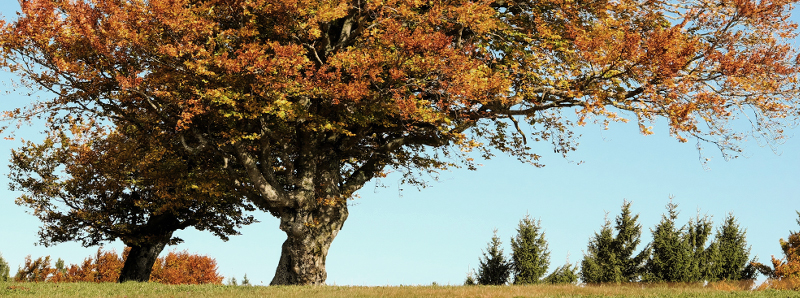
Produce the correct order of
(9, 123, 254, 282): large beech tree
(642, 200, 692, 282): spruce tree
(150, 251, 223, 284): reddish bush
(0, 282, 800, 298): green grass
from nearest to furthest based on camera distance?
(0, 282, 800, 298): green grass
(9, 123, 254, 282): large beech tree
(642, 200, 692, 282): spruce tree
(150, 251, 223, 284): reddish bush

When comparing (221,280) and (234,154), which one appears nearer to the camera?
(234,154)

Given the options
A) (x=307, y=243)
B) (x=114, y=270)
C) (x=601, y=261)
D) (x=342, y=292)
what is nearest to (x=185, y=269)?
(x=114, y=270)

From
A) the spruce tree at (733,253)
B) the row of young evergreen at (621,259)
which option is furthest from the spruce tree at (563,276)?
the spruce tree at (733,253)

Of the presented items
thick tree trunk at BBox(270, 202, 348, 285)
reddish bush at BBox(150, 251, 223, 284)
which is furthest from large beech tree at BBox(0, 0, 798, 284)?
reddish bush at BBox(150, 251, 223, 284)

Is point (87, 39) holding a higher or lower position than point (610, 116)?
higher

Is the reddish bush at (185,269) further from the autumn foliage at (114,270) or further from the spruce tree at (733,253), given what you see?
the spruce tree at (733,253)

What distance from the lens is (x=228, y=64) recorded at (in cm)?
1714

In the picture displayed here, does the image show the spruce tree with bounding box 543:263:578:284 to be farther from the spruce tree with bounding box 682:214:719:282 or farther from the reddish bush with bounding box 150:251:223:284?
the reddish bush with bounding box 150:251:223:284

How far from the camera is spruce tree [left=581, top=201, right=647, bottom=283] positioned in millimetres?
38750

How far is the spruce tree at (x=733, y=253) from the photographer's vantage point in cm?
4247

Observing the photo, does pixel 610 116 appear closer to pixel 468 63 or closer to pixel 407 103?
pixel 468 63

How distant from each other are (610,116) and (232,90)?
1136 centimetres

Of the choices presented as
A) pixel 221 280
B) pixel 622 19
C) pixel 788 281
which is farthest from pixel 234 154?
pixel 221 280

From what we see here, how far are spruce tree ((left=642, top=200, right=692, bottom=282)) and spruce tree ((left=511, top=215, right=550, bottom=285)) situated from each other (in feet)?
21.9
